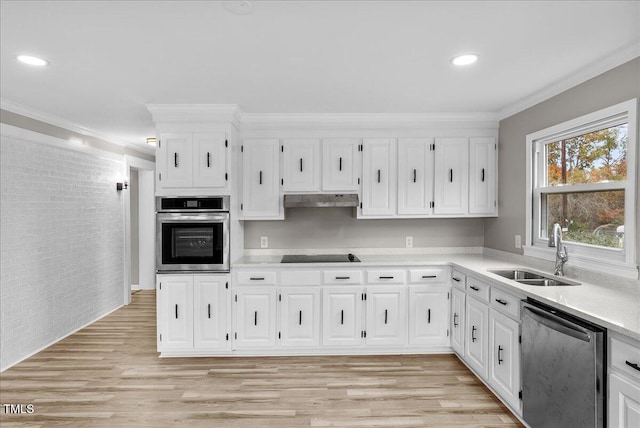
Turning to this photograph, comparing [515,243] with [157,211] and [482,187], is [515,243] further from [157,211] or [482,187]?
[157,211]

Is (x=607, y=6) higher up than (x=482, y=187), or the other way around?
(x=607, y=6)

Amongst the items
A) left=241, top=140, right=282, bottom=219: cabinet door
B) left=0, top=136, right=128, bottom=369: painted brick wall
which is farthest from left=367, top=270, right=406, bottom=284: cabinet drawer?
left=0, top=136, right=128, bottom=369: painted brick wall

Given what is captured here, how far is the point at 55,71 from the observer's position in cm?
258

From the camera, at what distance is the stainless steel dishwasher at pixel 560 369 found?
1.73 metres

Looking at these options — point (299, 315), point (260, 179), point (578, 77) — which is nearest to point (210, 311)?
point (299, 315)

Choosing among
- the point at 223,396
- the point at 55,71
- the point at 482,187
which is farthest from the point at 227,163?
the point at 482,187

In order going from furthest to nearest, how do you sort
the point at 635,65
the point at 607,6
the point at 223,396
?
the point at 223,396 < the point at 635,65 < the point at 607,6

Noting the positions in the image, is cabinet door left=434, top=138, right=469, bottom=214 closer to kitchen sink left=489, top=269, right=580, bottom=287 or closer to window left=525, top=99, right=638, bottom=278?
window left=525, top=99, right=638, bottom=278

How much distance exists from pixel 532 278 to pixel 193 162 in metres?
3.16

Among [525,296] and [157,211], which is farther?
[157,211]

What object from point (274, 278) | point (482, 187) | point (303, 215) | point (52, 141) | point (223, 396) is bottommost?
point (223, 396)

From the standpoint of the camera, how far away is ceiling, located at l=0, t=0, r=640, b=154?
5.96ft

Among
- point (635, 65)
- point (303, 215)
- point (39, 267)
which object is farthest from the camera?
point (303, 215)

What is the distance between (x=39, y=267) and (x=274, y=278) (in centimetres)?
243
